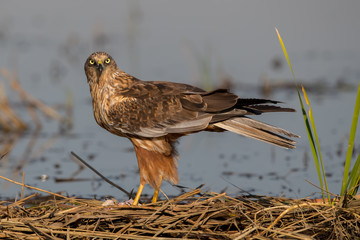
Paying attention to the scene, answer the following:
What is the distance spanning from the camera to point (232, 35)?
14.7 m

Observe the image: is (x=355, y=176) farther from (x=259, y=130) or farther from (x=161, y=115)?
(x=161, y=115)

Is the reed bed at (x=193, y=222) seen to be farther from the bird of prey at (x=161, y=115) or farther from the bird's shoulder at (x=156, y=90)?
the bird's shoulder at (x=156, y=90)

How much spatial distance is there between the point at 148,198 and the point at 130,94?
41.6 inches

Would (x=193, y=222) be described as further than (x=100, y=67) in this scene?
No

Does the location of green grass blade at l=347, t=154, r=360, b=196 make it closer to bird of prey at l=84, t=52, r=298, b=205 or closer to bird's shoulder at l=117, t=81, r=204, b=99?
bird of prey at l=84, t=52, r=298, b=205

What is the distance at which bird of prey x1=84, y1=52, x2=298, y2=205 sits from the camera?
5594 millimetres

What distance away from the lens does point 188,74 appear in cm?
1255

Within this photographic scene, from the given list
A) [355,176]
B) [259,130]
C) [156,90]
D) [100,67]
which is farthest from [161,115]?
[355,176]

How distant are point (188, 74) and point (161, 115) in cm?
676

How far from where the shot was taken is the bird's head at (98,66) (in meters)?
6.13

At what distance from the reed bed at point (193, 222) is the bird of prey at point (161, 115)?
96 centimetres

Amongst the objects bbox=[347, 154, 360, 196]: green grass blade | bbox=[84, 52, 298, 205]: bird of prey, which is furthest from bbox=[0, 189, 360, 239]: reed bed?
bbox=[84, 52, 298, 205]: bird of prey

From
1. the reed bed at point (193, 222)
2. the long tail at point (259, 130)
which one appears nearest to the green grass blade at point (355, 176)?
the reed bed at point (193, 222)

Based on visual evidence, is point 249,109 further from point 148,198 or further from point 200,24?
point 200,24
